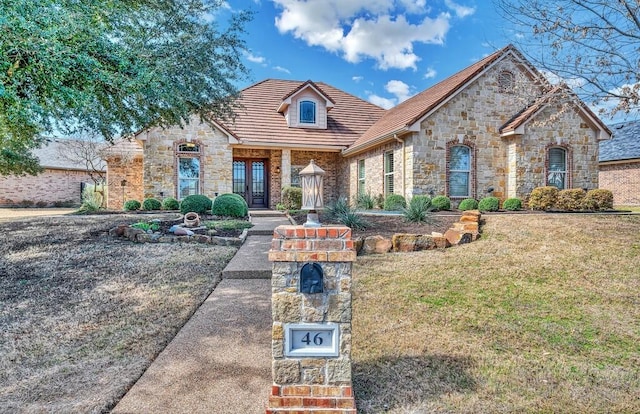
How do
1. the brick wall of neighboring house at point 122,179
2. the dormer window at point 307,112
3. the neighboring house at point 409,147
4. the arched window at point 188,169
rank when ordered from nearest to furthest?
the neighboring house at point 409,147
the arched window at point 188,169
the brick wall of neighboring house at point 122,179
the dormer window at point 307,112

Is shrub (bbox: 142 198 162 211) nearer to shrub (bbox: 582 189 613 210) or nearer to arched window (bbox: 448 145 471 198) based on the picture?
arched window (bbox: 448 145 471 198)

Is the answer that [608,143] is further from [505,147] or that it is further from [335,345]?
[335,345]

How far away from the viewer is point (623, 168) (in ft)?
65.3

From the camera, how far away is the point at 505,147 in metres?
13.2

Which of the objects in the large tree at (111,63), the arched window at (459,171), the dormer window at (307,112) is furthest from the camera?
the dormer window at (307,112)

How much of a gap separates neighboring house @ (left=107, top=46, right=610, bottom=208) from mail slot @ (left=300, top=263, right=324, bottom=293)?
366 inches

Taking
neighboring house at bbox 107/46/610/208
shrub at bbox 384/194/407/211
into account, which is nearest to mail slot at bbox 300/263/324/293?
neighboring house at bbox 107/46/610/208

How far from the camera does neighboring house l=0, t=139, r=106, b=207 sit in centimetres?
2442

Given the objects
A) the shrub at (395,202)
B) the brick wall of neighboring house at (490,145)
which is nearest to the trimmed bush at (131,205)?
the shrub at (395,202)

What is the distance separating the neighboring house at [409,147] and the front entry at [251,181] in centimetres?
4

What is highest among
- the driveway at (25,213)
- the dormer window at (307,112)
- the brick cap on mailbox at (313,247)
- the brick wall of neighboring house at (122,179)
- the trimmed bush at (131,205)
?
the dormer window at (307,112)

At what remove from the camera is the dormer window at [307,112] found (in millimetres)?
17141

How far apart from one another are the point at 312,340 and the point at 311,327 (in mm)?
108

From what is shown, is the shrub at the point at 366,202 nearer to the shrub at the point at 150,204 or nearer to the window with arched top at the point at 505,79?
the window with arched top at the point at 505,79
